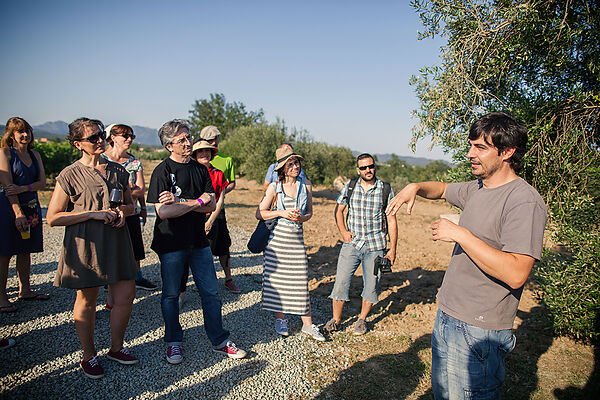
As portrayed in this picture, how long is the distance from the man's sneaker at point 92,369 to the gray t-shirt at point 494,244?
3224 millimetres

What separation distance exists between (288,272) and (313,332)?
86cm

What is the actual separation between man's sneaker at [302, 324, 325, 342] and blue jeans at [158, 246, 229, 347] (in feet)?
3.71

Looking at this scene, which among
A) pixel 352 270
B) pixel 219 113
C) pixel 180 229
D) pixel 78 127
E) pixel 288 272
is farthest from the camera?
pixel 219 113

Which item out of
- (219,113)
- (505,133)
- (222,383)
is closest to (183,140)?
(222,383)

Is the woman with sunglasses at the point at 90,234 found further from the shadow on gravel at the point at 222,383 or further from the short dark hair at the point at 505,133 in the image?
the short dark hair at the point at 505,133

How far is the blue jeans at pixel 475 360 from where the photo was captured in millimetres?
2111

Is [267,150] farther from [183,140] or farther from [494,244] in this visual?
[494,244]

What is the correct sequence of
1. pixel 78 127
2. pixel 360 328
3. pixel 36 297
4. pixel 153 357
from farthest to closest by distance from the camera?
pixel 36 297 → pixel 360 328 → pixel 153 357 → pixel 78 127

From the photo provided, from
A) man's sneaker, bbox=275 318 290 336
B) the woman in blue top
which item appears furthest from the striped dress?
the woman in blue top

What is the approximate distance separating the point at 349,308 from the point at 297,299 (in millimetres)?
1580

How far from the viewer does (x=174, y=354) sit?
369 centimetres

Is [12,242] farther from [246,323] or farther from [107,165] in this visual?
[246,323]

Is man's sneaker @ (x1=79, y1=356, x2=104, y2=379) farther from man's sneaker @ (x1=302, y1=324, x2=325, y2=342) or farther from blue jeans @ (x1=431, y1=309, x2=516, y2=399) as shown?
blue jeans @ (x1=431, y1=309, x2=516, y2=399)

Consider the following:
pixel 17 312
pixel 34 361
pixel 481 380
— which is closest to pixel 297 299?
pixel 481 380
